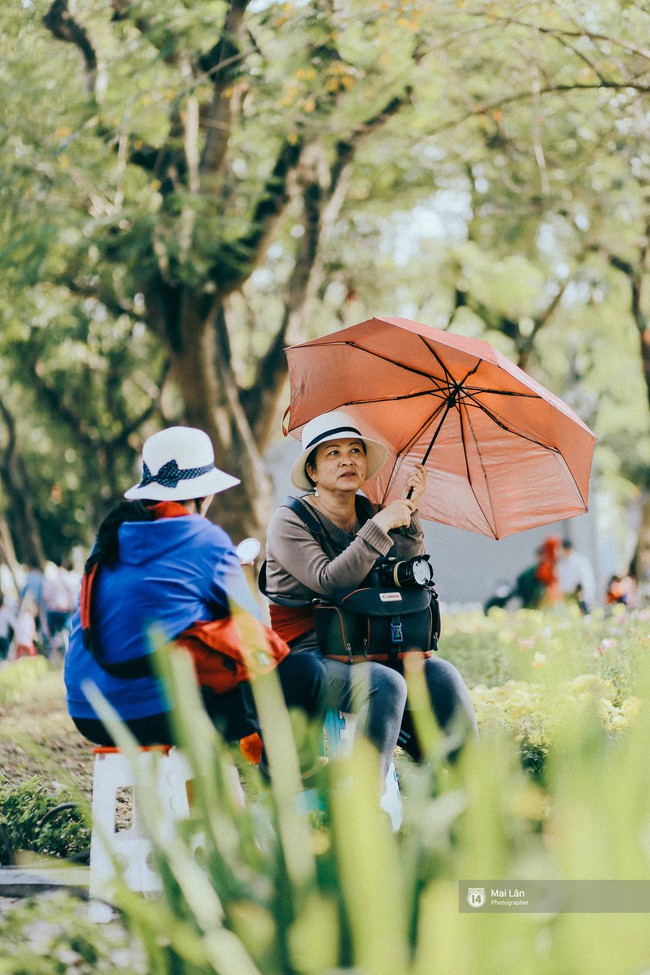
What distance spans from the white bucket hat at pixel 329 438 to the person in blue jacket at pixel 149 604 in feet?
2.35

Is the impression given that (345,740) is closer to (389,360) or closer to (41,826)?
(41,826)

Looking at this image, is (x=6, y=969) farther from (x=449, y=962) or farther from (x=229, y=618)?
(x=229, y=618)

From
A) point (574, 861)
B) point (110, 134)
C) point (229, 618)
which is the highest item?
point (110, 134)

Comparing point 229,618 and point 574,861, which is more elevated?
point 574,861

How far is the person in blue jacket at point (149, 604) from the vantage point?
3.32m

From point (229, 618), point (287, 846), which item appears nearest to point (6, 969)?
point (287, 846)

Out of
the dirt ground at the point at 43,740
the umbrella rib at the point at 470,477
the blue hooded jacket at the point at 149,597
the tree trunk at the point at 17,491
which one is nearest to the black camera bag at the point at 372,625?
the blue hooded jacket at the point at 149,597

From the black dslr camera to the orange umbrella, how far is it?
980 mm

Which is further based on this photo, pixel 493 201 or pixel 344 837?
pixel 493 201

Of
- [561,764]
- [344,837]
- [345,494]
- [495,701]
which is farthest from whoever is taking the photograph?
[495,701]

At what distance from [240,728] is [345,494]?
1091mm

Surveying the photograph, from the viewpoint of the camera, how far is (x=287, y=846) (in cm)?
185

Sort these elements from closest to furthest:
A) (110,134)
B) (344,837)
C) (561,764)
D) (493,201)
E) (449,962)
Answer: (449,962), (344,837), (561,764), (110,134), (493,201)

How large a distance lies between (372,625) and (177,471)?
91 centimetres
